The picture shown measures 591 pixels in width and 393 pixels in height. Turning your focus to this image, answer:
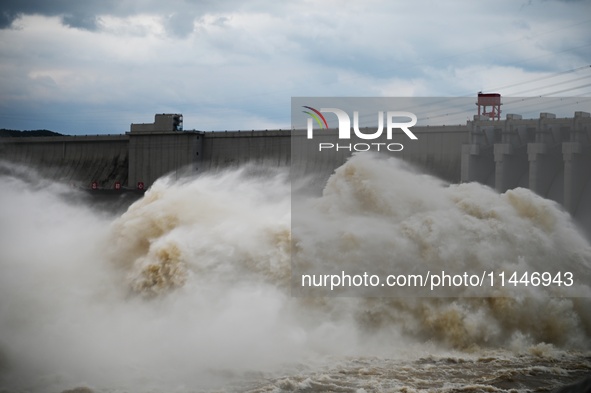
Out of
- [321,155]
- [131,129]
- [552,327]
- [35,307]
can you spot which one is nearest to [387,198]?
[552,327]

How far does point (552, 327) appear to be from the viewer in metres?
17.5

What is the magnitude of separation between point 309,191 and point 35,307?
53.8 feet

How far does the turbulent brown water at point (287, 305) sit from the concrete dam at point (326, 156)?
9387 millimetres

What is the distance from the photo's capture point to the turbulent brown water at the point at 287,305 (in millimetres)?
15430

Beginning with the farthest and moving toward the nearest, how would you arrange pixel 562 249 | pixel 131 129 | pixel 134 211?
pixel 131 129 < pixel 134 211 < pixel 562 249

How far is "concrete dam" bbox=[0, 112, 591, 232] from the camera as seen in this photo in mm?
28531

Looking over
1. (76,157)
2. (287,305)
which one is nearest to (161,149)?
(76,157)

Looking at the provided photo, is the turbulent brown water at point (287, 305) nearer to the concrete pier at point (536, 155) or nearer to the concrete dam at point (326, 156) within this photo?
the concrete pier at point (536, 155)

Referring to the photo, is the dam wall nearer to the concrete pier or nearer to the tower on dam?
the tower on dam

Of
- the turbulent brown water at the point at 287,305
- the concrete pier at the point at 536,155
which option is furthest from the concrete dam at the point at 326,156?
the turbulent brown water at the point at 287,305

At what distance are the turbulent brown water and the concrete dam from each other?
A: 939cm

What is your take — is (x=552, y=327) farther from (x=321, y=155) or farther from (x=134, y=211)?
(x=321, y=155)

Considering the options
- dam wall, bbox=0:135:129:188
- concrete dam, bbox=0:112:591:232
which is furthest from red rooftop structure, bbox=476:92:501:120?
dam wall, bbox=0:135:129:188

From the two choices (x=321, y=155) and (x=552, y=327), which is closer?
(x=552, y=327)
